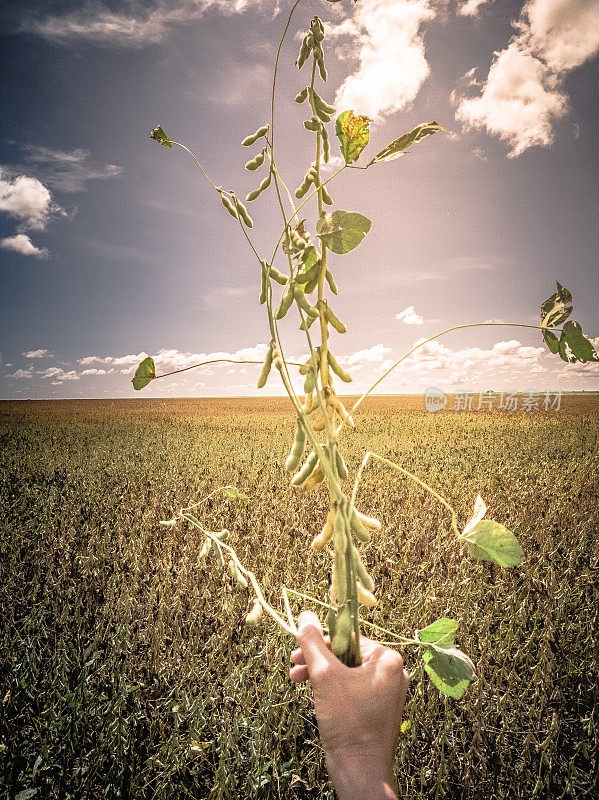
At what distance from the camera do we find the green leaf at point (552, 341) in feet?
2.85

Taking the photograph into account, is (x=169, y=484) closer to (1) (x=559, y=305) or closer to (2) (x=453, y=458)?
(2) (x=453, y=458)

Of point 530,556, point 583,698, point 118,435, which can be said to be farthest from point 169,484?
point 118,435

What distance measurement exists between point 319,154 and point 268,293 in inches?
12.0

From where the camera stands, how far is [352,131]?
0.73 m

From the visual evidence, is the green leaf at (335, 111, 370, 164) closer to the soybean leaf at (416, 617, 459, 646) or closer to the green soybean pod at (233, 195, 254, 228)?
the green soybean pod at (233, 195, 254, 228)

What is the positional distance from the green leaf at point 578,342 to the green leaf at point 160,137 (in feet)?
2.88

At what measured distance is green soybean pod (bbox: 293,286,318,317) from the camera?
0.75m

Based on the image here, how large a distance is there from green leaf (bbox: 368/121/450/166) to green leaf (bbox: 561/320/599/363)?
45 cm

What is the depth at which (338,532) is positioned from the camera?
729 mm

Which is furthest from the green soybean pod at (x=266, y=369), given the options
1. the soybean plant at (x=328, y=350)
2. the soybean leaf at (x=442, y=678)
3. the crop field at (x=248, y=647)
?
the crop field at (x=248, y=647)

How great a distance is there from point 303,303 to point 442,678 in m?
0.84

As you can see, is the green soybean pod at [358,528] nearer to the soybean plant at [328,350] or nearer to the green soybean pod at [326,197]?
the soybean plant at [328,350]

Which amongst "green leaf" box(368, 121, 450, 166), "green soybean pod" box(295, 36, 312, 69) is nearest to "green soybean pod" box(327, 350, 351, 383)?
"green leaf" box(368, 121, 450, 166)

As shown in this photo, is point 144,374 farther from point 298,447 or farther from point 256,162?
point 256,162
